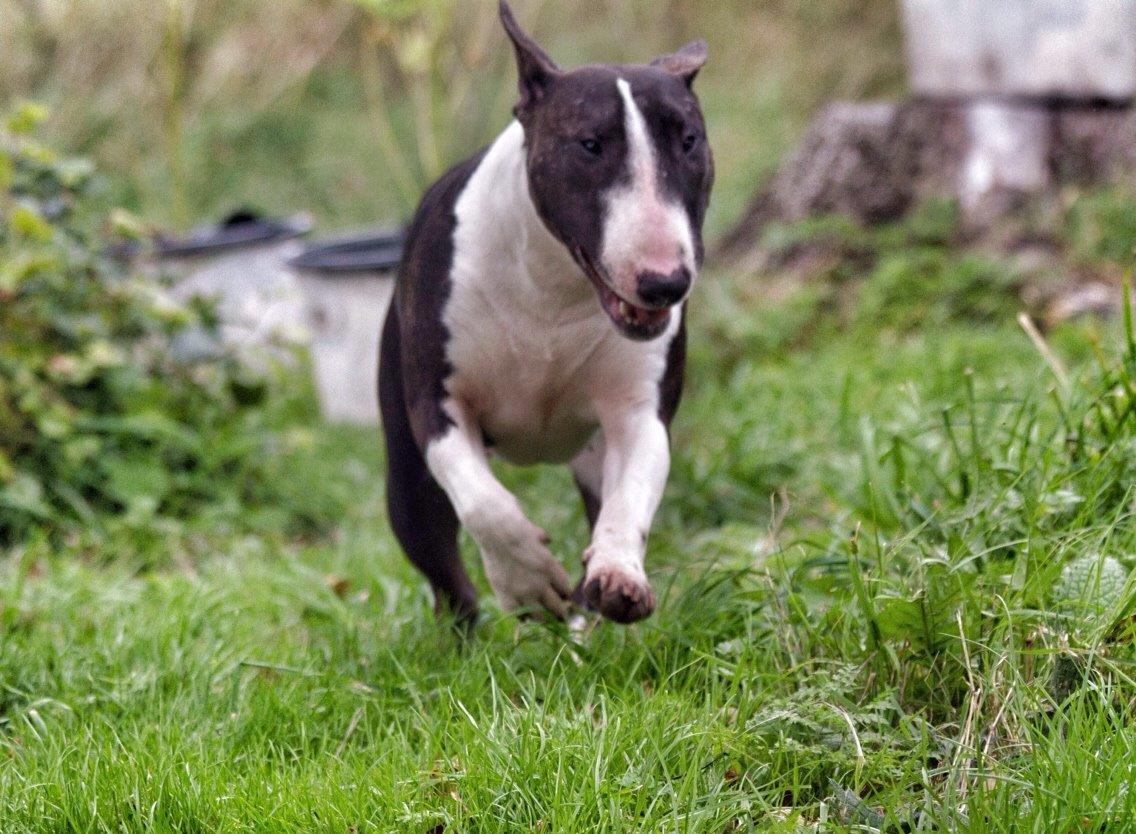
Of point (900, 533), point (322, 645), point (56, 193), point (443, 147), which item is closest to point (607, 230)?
point (900, 533)

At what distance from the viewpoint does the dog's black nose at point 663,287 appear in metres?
2.24

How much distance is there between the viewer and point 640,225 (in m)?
2.28

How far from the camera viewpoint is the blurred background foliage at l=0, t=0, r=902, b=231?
25.1ft

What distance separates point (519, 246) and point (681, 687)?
34.6 inches

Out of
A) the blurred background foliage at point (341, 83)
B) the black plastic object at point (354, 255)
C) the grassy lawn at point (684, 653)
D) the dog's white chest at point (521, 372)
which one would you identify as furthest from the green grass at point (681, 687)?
the blurred background foliage at point (341, 83)

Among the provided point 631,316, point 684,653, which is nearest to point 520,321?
point 631,316

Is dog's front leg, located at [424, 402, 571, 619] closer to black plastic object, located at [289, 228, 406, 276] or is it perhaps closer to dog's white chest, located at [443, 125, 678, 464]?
dog's white chest, located at [443, 125, 678, 464]

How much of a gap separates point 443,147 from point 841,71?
8.30ft

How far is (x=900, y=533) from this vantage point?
2.75m

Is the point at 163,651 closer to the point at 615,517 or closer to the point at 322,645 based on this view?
the point at 322,645

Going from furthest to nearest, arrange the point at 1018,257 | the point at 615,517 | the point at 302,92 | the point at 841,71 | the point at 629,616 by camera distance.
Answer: the point at 302,92, the point at 841,71, the point at 1018,257, the point at 615,517, the point at 629,616

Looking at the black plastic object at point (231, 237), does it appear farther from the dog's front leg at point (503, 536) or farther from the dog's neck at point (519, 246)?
the dog's front leg at point (503, 536)

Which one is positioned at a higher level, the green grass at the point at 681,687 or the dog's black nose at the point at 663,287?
the dog's black nose at the point at 663,287

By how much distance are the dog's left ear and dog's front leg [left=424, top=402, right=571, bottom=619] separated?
81cm
